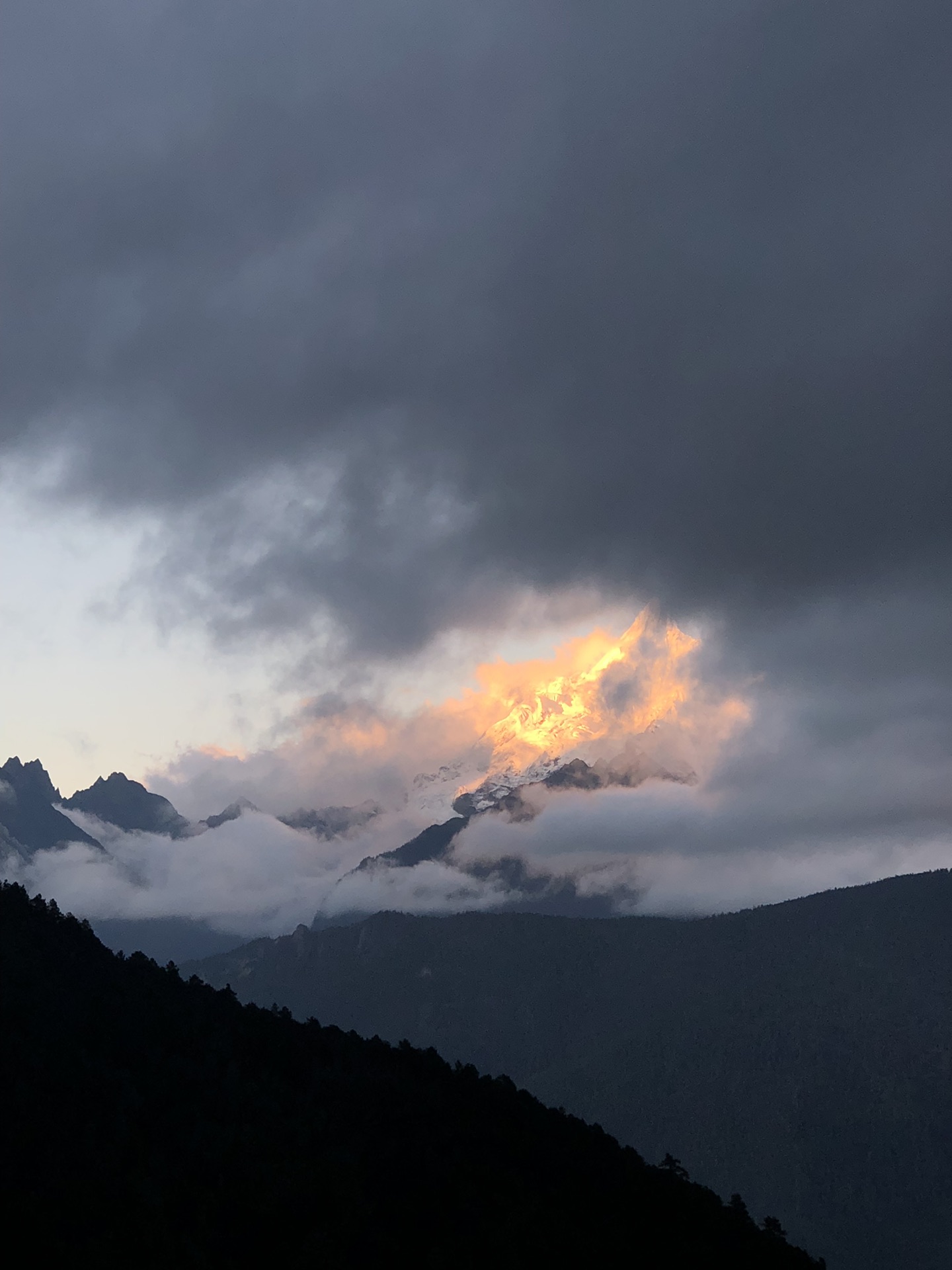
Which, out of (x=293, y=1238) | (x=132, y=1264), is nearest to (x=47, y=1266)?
(x=132, y=1264)

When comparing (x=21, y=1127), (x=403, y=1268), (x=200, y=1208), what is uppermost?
(x=21, y=1127)

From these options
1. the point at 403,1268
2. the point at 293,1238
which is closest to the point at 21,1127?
the point at 293,1238

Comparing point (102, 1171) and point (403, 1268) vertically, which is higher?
point (102, 1171)

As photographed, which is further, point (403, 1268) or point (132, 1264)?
point (403, 1268)

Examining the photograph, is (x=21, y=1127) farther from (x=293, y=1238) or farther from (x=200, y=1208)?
(x=293, y=1238)

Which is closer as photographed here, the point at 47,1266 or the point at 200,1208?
the point at 47,1266

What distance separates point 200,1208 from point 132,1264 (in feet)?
66.3

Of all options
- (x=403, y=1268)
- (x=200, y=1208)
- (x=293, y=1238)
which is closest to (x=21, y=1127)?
(x=200, y=1208)

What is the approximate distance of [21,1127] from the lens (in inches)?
7702

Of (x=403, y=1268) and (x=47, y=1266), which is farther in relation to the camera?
(x=403, y=1268)

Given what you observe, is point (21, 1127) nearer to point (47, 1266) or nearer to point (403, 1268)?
point (47, 1266)

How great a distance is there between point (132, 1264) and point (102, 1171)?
2061 cm

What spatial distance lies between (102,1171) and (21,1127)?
45.4 ft

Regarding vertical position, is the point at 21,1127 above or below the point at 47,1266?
above
